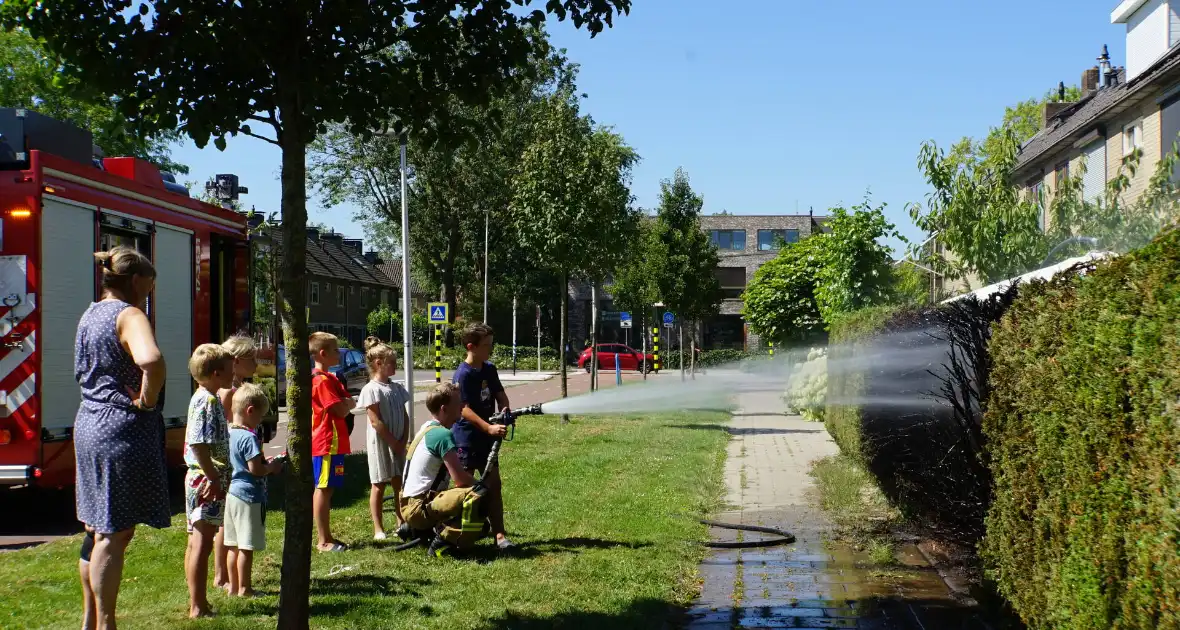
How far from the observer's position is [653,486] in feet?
38.2

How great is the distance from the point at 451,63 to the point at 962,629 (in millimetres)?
4083

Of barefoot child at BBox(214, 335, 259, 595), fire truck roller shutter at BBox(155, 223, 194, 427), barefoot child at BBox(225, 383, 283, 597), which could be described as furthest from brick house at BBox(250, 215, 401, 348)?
barefoot child at BBox(225, 383, 283, 597)

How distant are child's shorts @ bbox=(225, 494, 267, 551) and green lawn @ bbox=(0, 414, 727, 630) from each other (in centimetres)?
35

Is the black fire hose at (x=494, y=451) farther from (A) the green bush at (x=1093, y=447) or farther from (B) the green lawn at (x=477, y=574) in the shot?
(A) the green bush at (x=1093, y=447)

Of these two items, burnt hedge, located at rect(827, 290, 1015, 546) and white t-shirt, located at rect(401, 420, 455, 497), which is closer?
burnt hedge, located at rect(827, 290, 1015, 546)

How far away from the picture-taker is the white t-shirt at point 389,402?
27.2 feet

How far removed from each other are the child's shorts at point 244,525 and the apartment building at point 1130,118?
61.3 ft

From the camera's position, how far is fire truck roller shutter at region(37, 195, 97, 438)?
903 centimetres

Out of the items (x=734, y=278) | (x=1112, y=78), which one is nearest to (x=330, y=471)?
(x=1112, y=78)

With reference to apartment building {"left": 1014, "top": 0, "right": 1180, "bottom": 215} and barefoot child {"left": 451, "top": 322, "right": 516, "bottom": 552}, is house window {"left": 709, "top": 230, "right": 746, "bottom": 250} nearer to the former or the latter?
apartment building {"left": 1014, "top": 0, "right": 1180, "bottom": 215}

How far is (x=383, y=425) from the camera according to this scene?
8.32 meters

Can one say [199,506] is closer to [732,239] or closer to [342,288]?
Result: [342,288]

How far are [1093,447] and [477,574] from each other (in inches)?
166

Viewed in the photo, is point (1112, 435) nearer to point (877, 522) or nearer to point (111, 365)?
point (111, 365)
